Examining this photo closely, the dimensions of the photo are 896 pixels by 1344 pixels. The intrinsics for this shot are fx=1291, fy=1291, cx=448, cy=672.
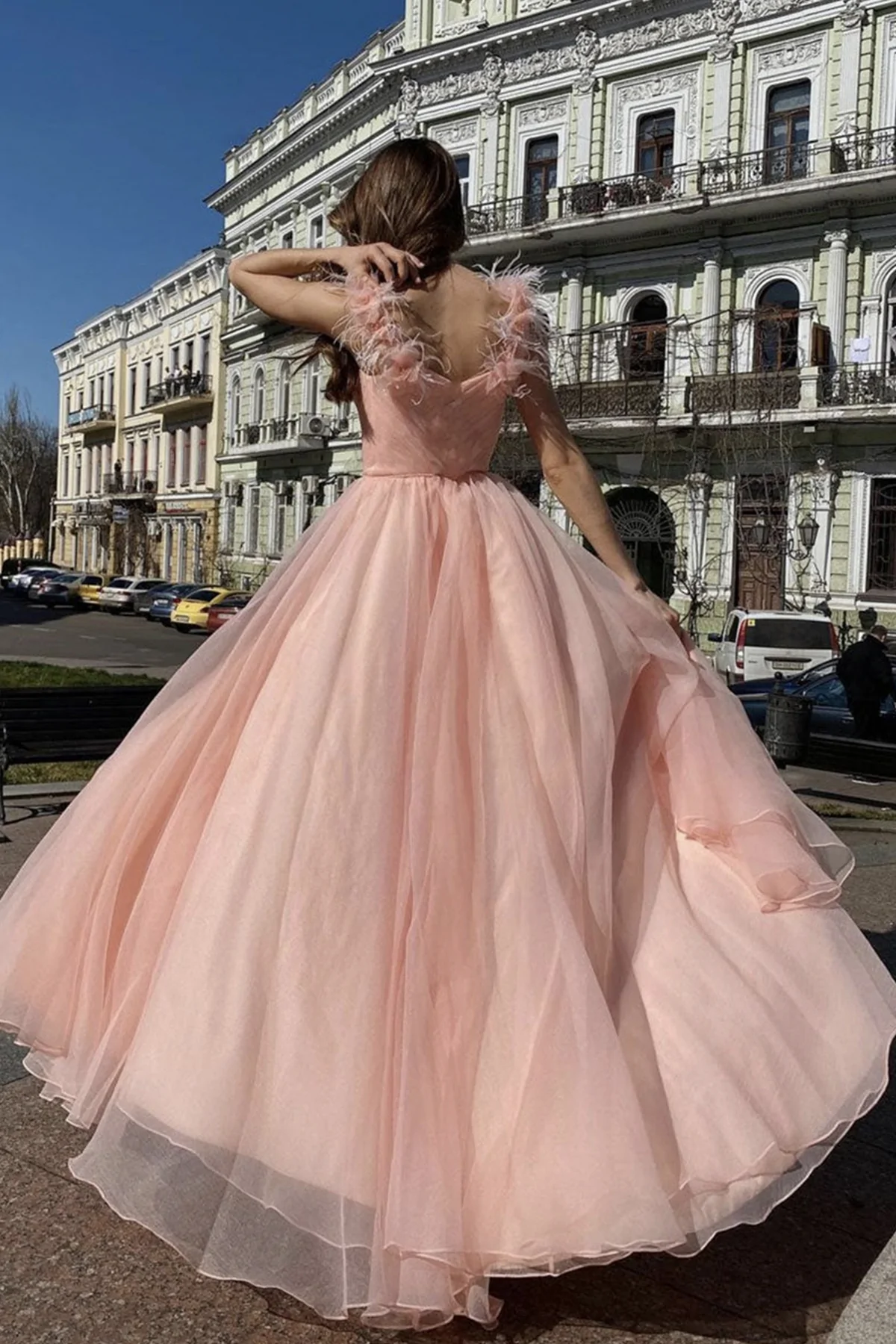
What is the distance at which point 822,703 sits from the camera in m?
13.3

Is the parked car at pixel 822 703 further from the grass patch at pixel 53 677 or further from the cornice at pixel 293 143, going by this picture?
the cornice at pixel 293 143

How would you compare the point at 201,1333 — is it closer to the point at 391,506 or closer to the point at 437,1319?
the point at 437,1319

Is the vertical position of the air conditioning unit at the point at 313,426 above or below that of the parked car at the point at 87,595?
above

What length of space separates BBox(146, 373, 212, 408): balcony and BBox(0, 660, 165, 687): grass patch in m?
35.4

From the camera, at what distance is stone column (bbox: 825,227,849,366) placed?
1056 inches

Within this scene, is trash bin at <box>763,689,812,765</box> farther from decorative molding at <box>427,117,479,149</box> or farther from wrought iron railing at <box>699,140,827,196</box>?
decorative molding at <box>427,117,479,149</box>

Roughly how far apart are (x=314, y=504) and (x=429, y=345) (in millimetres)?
38314

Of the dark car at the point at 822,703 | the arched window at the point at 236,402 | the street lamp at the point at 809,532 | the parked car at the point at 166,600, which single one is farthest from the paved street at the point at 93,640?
the street lamp at the point at 809,532

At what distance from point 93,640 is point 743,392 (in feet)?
52.3

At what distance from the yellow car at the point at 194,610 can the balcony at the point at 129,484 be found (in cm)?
2014

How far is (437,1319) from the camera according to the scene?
194 cm

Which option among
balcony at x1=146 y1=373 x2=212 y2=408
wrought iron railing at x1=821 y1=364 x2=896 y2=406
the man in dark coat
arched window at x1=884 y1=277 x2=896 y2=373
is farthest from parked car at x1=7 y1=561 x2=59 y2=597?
the man in dark coat

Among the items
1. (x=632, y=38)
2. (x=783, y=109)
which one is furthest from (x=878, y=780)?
(x=632, y=38)

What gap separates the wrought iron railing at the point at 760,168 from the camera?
2697 cm
